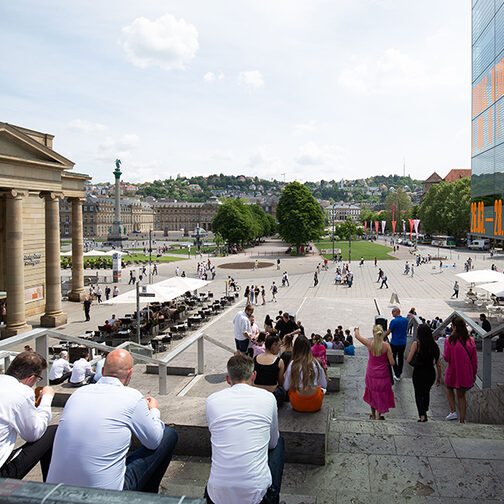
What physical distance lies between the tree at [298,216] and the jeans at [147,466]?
70.0 m

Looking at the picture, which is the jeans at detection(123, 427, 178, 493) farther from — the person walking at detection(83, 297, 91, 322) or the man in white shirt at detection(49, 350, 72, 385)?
the person walking at detection(83, 297, 91, 322)

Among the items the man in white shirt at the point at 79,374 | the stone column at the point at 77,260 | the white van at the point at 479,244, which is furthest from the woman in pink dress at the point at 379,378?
the white van at the point at 479,244

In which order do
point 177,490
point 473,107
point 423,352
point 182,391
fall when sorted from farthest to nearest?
1. point 473,107
2. point 182,391
3. point 423,352
4. point 177,490

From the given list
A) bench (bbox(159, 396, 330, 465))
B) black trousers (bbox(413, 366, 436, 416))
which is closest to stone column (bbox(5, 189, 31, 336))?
bench (bbox(159, 396, 330, 465))

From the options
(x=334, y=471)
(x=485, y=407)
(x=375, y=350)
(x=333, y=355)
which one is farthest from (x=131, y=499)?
(x=333, y=355)

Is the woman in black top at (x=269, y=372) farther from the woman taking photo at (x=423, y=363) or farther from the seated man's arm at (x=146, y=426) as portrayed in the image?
the woman taking photo at (x=423, y=363)

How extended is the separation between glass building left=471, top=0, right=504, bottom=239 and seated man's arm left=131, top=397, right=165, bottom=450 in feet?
52.0

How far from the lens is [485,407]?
7.60 meters

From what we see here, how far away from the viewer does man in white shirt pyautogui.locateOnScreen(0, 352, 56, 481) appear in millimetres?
3363

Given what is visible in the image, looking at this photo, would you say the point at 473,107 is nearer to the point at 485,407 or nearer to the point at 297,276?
the point at 485,407

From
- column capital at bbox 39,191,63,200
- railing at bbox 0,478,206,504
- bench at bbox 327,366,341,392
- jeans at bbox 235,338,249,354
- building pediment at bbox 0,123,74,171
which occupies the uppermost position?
building pediment at bbox 0,123,74,171

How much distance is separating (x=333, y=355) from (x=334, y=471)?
319 inches

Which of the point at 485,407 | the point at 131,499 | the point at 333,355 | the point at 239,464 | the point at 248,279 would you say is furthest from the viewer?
the point at 248,279

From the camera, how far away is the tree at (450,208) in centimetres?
8553
